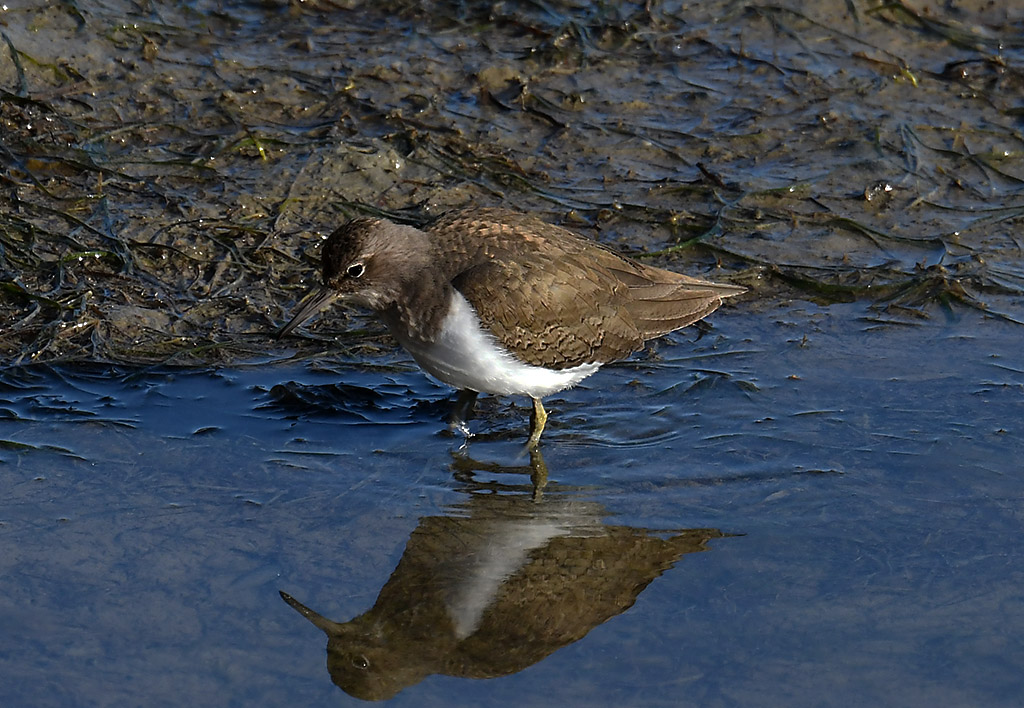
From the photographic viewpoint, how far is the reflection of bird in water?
4844 mm

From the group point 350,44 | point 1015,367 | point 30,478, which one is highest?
point 350,44

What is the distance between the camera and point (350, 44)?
9.58 m

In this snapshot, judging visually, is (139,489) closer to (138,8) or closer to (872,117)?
(138,8)

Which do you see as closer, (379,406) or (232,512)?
(232,512)

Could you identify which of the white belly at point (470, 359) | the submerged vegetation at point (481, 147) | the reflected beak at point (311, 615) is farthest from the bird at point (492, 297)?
the reflected beak at point (311, 615)

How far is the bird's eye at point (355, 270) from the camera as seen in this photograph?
6.02 m

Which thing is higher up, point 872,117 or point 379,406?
point 872,117

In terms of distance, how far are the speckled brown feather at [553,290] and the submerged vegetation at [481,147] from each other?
1.22 meters

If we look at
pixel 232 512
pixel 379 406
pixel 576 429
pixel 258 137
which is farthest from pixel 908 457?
pixel 258 137

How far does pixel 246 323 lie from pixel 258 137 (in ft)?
5.67

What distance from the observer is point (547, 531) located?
5609mm

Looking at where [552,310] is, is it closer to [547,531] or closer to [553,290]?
[553,290]

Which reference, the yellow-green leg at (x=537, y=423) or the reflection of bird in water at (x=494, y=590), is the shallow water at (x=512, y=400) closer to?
the reflection of bird in water at (x=494, y=590)

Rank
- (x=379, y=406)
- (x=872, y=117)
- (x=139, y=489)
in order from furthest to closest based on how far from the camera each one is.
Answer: (x=872, y=117), (x=379, y=406), (x=139, y=489)
